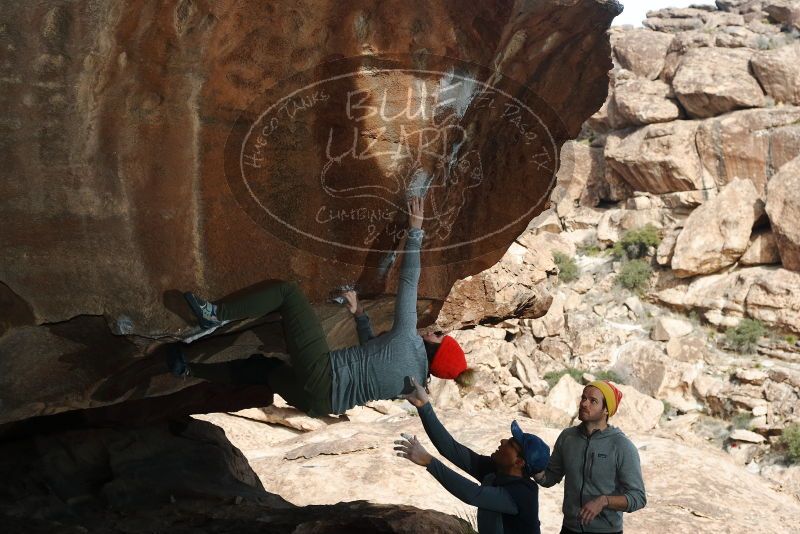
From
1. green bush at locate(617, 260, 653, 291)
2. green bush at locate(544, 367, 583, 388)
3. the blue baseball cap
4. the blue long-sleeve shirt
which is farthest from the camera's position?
green bush at locate(617, 260, 653, 291)

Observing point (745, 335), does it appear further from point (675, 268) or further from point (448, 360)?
point (448, 360)

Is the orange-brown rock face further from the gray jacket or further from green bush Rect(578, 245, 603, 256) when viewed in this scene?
green bush Rect(578, 245, 603, 256)

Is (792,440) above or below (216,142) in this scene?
below

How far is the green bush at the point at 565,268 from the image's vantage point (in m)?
23.2

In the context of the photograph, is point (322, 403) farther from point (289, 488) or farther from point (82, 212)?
point (289, 488)

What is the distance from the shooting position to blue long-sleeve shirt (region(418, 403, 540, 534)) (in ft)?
11.0

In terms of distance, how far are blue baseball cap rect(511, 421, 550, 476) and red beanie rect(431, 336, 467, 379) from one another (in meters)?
0.40

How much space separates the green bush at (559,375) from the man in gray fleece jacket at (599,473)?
52.6 feet

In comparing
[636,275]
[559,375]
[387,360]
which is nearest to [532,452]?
[387,360]

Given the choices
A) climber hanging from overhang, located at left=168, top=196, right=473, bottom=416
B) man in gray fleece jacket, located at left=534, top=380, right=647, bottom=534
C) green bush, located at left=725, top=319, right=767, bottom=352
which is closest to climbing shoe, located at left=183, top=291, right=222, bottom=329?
climber hanging from overhang, located at left=168, top=196, right=473, bottom=416

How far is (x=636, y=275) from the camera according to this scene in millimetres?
22188

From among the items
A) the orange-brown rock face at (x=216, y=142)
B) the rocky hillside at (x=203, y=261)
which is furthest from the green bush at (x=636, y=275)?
the orange-brown rock face at (x=216, y=142)

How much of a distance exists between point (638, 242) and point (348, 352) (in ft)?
69.0

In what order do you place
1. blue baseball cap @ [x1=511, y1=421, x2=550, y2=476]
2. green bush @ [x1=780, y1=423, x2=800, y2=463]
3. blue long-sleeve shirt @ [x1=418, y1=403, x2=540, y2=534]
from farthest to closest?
green bush @ [x1=780, y1=423, x2=800, y2=463] → blue baseball cap @ [x1=511, y1=421, x2=550, y2=476] → blue long-sleeve shirt @ [x1=418, y1=403, x2=540, y2=534]
